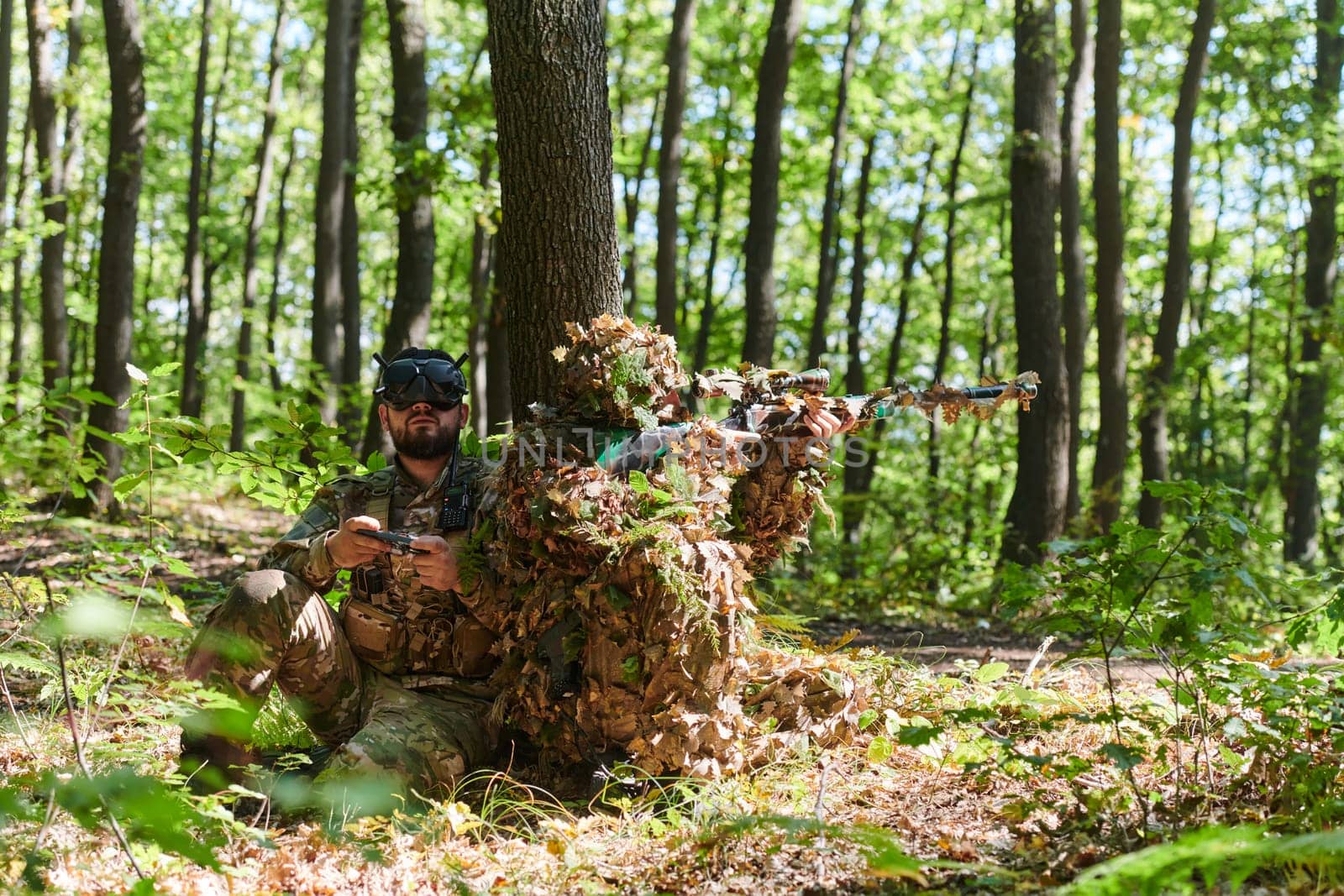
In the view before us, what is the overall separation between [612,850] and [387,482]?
6.46 feet

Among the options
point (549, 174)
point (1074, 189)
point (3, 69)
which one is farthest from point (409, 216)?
point (3, 69)

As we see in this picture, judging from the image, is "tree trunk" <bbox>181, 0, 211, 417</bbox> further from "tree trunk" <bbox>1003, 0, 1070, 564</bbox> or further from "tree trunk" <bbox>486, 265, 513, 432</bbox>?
"tree trunk" <bbox>1003, 0, 1070, 564</bbox>

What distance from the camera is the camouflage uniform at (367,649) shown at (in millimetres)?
3762

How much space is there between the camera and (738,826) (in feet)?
9.62

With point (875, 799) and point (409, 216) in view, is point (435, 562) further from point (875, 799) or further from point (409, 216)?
point (409, 216)

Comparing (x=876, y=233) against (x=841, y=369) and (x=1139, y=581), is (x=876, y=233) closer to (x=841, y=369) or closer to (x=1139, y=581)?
(x=841, y=369)

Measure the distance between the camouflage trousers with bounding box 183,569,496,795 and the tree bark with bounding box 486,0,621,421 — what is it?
1365 mm

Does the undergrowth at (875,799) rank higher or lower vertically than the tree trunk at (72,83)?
lower

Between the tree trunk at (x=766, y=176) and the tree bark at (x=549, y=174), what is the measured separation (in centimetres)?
619

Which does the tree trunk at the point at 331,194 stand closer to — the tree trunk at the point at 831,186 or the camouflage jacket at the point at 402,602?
the tree trunk at the point at 831,186

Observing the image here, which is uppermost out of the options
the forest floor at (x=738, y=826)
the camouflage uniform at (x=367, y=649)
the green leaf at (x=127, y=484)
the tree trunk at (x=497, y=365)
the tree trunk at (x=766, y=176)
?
the tree trunk at (x=766, y=176)

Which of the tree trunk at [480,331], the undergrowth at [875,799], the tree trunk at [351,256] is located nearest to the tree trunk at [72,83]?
the tree trunk at [351,256]

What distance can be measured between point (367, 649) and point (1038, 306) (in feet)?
26.5

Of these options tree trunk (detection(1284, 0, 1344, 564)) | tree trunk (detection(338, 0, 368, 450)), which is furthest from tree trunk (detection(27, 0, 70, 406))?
tree trunk (detection(1284, 0, 1344, 564))
